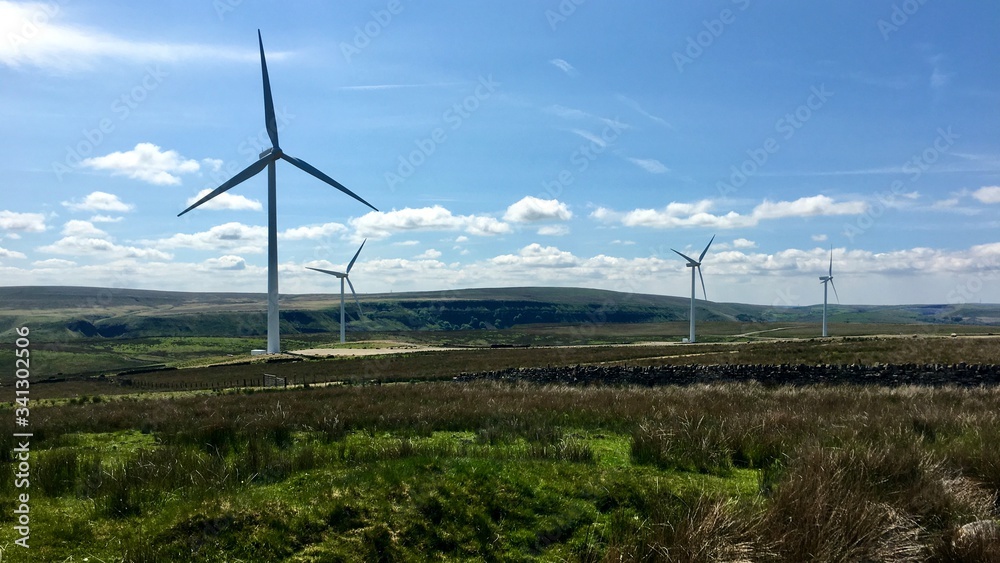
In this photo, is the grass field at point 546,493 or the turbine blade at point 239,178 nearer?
the grass field at point 546,493

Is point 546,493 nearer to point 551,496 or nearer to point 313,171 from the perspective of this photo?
point 551,496

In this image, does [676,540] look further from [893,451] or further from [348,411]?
[348,411]

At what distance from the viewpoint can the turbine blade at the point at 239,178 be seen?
64.7m

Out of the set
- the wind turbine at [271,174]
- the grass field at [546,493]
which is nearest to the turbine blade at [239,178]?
the wind turbine at [271,174]

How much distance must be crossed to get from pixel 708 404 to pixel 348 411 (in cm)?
989

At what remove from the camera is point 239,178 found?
6750 centimetres

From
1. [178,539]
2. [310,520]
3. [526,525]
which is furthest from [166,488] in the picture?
[526,525]

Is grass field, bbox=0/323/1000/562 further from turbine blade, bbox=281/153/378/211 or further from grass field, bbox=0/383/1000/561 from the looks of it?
turbine blade, bbox=281/153/378/211

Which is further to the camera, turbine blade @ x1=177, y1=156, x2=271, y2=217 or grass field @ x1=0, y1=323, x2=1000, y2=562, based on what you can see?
turbine blade @ x1=177, y1=156, x2=271, y2=217

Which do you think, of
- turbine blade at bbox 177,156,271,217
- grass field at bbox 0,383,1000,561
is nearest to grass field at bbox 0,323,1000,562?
grass field at bbox 0,383,1000,561

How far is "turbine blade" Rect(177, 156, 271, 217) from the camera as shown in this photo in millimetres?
64688

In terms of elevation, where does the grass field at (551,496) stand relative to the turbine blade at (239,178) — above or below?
below

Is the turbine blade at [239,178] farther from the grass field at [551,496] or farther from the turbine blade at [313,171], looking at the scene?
the grass field at [551,496]

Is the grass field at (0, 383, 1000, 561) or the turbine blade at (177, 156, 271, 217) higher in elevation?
the turbine blade at (177, 156, 271, 217)
